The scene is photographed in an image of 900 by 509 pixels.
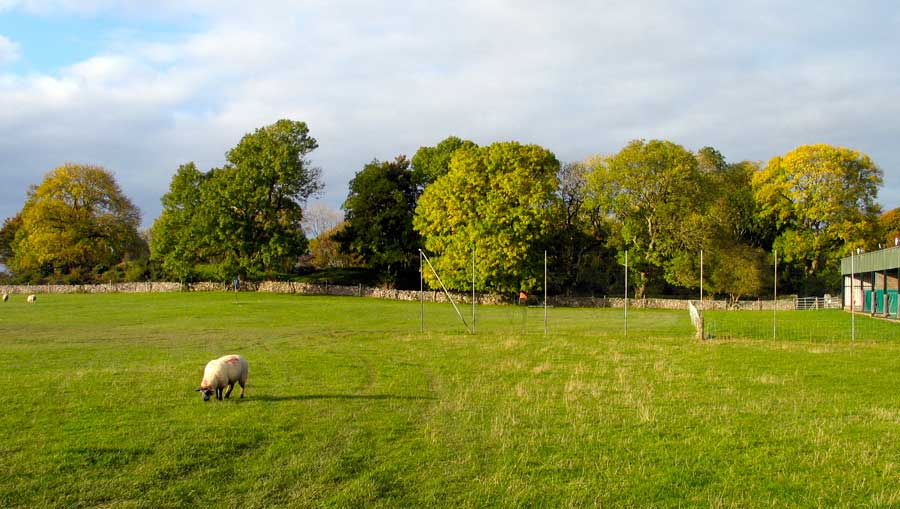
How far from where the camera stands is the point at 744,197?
73.2m

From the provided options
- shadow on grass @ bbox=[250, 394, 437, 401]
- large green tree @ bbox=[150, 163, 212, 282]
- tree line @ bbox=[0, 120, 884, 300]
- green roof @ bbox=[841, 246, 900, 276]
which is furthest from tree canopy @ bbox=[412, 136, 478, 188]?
shadow on grass @ bbox=[250, 394, 437, 401]

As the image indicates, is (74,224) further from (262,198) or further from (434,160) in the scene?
(434,160)

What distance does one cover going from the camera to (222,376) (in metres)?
14.4

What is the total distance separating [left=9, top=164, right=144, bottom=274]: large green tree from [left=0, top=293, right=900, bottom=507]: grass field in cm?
6249

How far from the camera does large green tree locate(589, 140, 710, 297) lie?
6194 cm

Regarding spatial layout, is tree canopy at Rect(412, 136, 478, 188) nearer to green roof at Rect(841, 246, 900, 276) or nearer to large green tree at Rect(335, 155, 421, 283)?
large green tree at Rect(335, 155, 421, 283)

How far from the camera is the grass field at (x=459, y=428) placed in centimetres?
859

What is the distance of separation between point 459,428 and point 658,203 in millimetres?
55634

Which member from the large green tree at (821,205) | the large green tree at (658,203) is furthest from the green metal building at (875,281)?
the large green tree at (658,203)

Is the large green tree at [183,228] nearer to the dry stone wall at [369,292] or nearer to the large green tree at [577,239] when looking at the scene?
the dry stone wall at [369,292]

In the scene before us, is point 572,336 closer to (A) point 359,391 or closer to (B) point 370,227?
(A) point 359,391

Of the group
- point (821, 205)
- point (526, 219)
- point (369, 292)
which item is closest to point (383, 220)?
point (369, 292)

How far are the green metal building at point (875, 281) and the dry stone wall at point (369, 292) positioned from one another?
20.7ft

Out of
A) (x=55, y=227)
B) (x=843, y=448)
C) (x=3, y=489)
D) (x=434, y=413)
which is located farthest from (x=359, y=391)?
(x=55, y=227)
